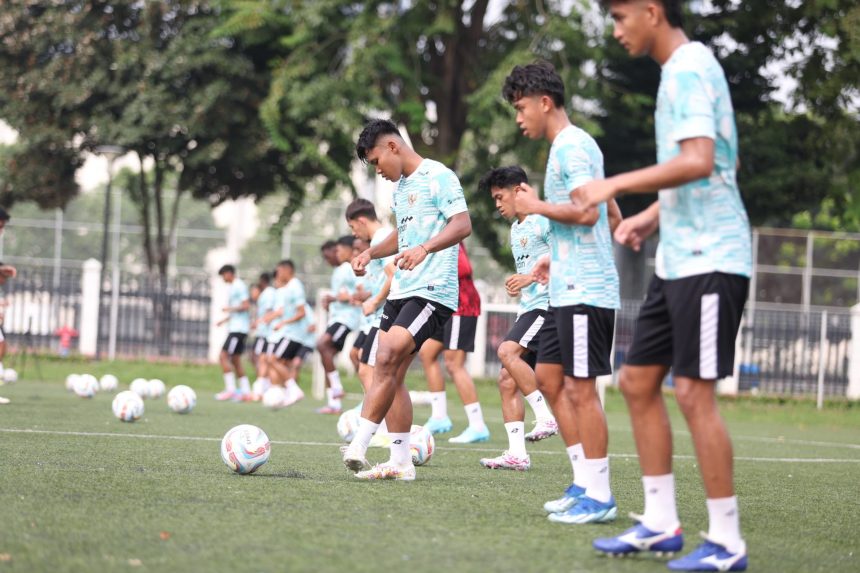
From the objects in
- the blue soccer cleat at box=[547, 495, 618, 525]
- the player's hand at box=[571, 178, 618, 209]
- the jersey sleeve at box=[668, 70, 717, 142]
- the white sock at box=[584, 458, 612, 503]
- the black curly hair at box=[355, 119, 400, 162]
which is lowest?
the blue soccer cleat at box=[547, 495, 618, 525]

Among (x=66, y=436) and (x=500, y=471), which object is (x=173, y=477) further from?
(x=66, y=436)

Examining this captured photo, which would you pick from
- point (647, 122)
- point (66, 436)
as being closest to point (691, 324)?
point (66, 436)

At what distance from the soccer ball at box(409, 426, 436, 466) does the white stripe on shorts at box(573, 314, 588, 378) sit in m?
3.10

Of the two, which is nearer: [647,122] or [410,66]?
[410,66]

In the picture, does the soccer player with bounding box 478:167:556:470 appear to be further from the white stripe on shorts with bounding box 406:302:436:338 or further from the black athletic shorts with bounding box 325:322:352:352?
the black athletic shorts with bounding box 325:322:352:352

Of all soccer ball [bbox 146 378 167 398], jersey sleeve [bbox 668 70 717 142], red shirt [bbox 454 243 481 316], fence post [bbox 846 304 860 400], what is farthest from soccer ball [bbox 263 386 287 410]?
fence post [bbox 846 304 860 400]

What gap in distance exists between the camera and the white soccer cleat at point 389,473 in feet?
25.9

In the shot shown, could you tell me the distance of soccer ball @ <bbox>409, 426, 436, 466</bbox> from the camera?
898cm

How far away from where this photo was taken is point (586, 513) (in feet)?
20.1

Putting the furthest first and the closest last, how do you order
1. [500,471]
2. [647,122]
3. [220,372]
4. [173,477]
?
[647,122] < [220,372] < [500,471] < [173,477]

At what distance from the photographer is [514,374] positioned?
9648 millimetres

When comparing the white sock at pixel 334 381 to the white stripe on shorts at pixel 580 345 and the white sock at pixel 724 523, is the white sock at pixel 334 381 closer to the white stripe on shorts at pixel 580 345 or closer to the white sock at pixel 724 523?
the white stripe on shorts at pixel 580 345

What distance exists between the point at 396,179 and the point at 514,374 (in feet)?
7.62

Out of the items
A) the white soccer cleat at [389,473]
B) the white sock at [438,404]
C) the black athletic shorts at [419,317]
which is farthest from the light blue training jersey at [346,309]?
the black athletic shorts at [419,317]
